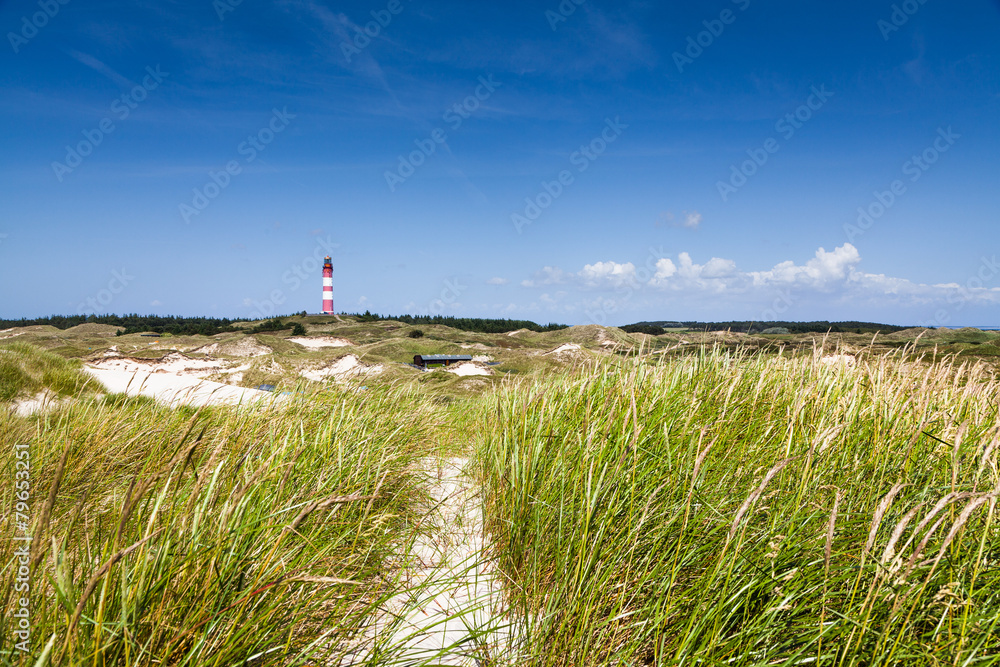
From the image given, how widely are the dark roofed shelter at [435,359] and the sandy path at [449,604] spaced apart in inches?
753

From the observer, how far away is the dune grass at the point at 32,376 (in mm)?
7086

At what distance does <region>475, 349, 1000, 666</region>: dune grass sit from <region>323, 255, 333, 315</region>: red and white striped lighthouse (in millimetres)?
56565

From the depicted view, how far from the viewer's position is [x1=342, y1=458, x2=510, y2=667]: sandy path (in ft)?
5.90

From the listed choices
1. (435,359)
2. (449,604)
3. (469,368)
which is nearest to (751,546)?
(449,604)

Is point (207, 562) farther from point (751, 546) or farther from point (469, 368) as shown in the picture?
point (469, 368)

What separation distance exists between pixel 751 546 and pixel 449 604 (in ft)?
4.24

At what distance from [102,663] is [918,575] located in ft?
8.38

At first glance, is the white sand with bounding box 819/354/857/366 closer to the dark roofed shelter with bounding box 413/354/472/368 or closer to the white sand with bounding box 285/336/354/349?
the dark roofed shelter with bounding box 413/354/472/368

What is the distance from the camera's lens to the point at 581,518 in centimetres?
203

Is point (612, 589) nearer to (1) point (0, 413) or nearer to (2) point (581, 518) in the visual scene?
(2) point (581, 518)

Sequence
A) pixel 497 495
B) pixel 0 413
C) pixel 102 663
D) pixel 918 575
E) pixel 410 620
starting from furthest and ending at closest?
pixel 0 413
pixel 497 495
pixel 410 620
pixel 918 575
pixel 102 663

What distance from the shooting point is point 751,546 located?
6.11 feet

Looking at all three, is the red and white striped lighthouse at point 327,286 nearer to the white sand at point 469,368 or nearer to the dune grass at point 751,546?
the white sand at point 469,368

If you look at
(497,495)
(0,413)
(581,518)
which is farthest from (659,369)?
(0,413)
